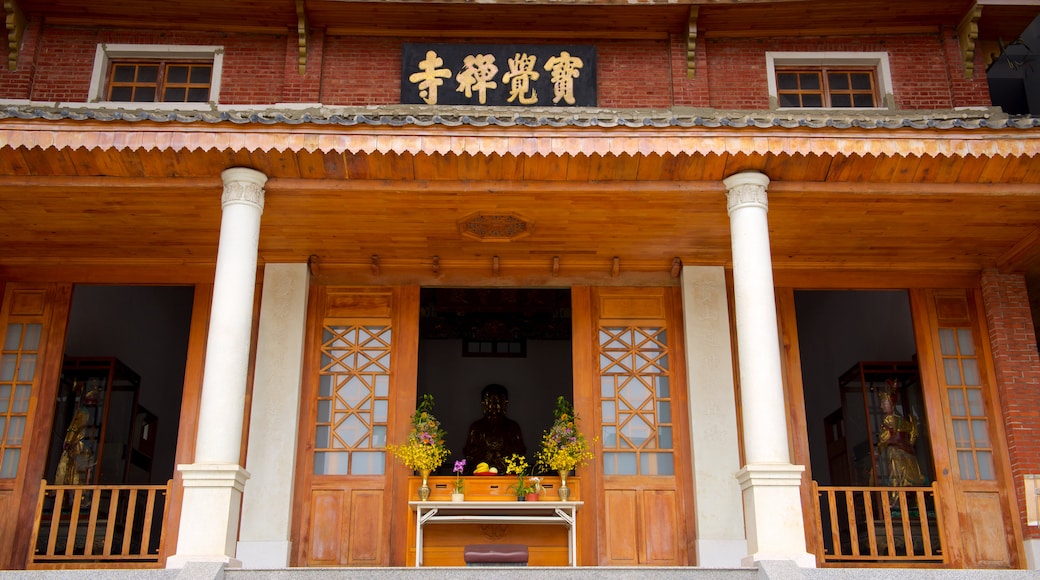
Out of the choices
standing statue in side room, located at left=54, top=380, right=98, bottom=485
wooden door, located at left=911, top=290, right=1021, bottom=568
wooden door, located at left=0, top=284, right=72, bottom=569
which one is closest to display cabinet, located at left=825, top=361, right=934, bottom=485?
wooden door, located at left=911, top=290, right=1021, bottom=568

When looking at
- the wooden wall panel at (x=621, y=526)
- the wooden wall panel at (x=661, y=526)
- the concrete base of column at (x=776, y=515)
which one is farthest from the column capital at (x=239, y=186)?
the wooden wall panel at (x=661, y=526)

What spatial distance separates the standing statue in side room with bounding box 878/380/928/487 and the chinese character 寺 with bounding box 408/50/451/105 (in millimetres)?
6724

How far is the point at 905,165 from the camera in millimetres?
8234

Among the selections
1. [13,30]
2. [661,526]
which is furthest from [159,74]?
[661,526]

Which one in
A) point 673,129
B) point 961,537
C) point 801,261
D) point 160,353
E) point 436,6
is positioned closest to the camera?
point 673,129

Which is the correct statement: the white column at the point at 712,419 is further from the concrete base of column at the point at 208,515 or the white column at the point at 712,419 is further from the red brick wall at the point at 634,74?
the concrete base of column at the point at 208,515

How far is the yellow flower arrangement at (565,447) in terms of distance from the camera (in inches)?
372

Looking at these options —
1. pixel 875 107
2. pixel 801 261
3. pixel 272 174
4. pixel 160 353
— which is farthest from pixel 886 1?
pixel 160 353

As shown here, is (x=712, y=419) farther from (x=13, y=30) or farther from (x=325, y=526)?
(x=13, y=30)

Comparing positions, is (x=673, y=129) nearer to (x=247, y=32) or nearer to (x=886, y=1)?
(x=886, y=1)

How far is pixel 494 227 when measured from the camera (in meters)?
9.46

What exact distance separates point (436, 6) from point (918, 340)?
20.4 feet

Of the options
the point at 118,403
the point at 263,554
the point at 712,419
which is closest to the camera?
the point at 263,554

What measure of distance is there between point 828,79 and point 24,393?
9085mm
